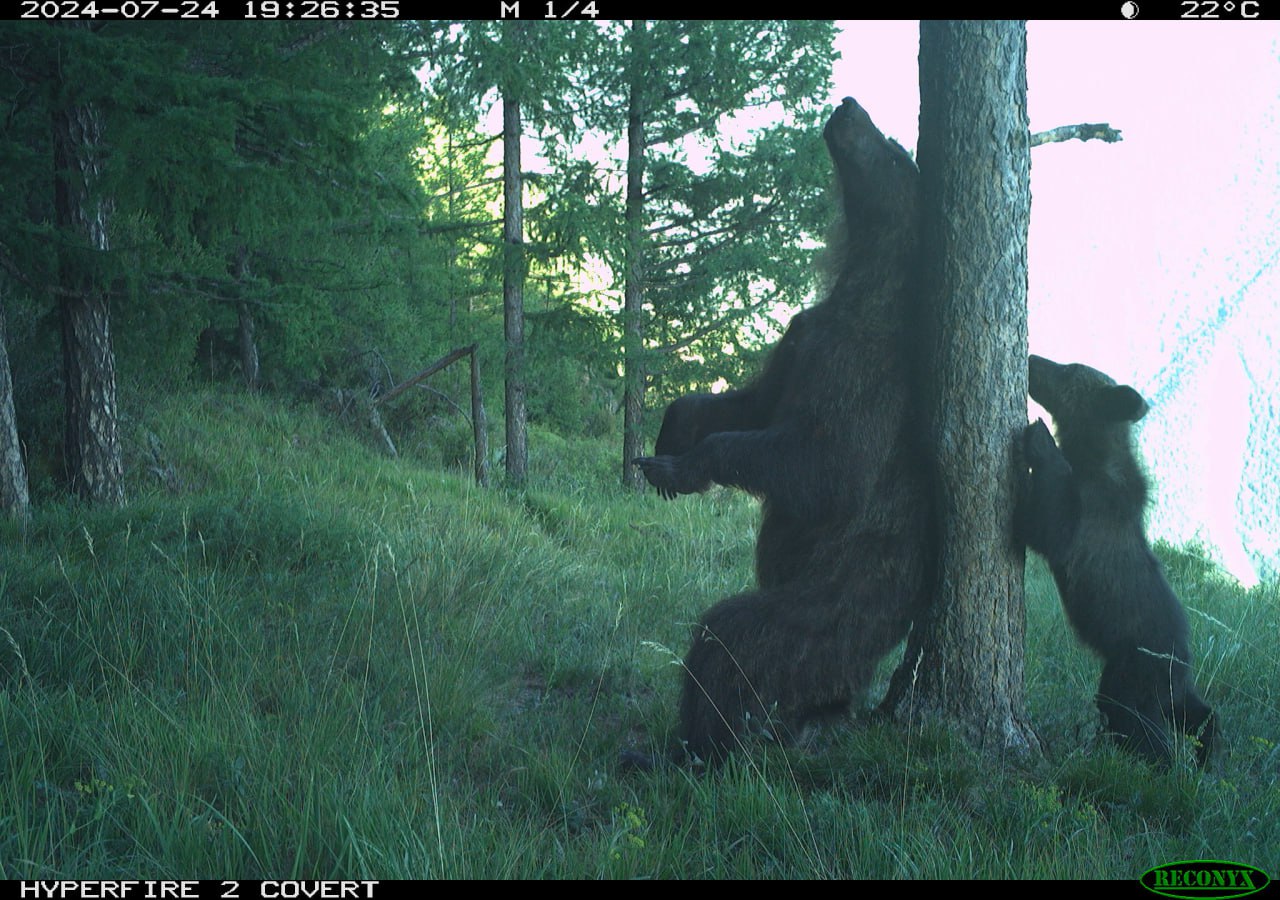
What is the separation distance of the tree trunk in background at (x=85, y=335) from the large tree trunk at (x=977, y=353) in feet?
20.4

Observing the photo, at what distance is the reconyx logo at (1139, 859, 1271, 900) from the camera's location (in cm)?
244

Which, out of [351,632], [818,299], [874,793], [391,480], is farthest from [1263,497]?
[391,480]

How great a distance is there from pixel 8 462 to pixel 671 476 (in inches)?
199

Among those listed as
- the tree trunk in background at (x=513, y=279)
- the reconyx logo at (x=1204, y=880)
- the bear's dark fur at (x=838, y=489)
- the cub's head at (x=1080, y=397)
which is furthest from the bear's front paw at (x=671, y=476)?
the tree trunk in background at (x=513, y=279)

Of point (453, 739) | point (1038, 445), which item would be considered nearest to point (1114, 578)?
point (1038, 445)

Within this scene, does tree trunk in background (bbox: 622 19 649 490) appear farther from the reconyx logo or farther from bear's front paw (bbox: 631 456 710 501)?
the reconyx logo

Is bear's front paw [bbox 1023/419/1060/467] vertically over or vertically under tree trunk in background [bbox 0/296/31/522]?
over

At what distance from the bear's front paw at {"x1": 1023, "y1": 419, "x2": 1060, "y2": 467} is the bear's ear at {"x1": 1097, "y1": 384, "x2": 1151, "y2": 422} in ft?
1.29

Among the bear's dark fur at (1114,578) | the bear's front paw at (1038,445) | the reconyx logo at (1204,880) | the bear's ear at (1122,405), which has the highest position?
the bear's ear at (1122,405)

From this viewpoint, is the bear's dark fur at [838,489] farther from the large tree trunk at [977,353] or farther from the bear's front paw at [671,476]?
the large tree trunk at [977,353]

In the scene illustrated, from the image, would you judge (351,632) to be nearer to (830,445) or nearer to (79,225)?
(830,445)

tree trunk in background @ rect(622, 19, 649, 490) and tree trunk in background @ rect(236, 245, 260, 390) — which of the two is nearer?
tree trunk in background @ rect(622, 19, 649, 490)

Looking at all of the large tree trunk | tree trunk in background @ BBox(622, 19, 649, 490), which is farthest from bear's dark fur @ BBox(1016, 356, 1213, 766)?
tree trunk in background @ BBox(622, 19, 649, 490)

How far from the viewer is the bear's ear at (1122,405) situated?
3.53 m
